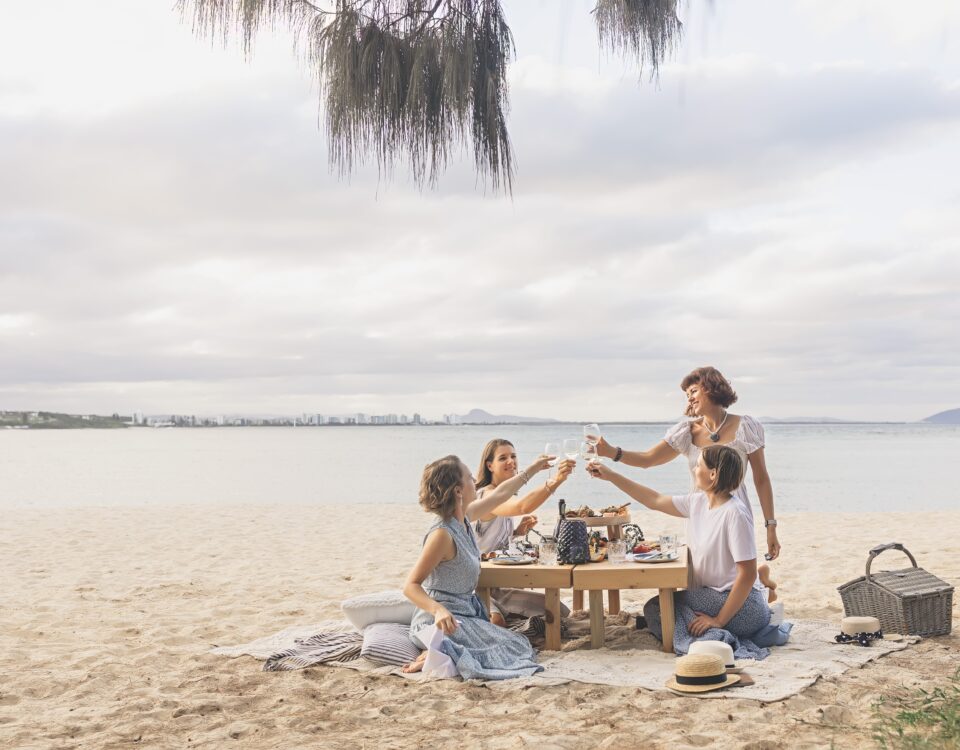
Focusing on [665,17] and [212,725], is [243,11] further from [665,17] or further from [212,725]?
[212,725]

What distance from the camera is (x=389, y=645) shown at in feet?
15.1

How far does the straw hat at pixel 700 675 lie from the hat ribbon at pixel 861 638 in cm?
114

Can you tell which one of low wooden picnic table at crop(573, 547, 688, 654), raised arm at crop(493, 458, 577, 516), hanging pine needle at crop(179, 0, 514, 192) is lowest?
low wooden picnic table at crop(573, 547, 688, 654)

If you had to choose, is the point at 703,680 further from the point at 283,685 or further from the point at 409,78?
the point at 409,78

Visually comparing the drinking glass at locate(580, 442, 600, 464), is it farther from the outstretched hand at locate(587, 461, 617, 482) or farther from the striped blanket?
the striped blanket

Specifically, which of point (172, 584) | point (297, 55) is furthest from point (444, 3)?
point (172, 584)

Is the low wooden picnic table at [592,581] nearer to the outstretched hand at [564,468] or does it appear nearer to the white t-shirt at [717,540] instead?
the white t-shirt at [717,540]

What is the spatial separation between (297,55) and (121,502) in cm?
2080

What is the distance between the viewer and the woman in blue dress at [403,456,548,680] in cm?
431

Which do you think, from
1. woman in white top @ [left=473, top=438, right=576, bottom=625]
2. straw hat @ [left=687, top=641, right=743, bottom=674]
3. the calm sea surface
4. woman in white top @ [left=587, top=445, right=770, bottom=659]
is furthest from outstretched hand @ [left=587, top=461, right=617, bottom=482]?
the calm sea surface

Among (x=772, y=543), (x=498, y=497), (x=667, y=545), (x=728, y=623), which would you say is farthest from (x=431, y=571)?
(x=772, y=543)

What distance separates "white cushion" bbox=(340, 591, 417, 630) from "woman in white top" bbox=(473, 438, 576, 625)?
51 cm

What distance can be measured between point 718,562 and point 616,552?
0.52 metres

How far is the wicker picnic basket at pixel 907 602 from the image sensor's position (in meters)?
4.95
